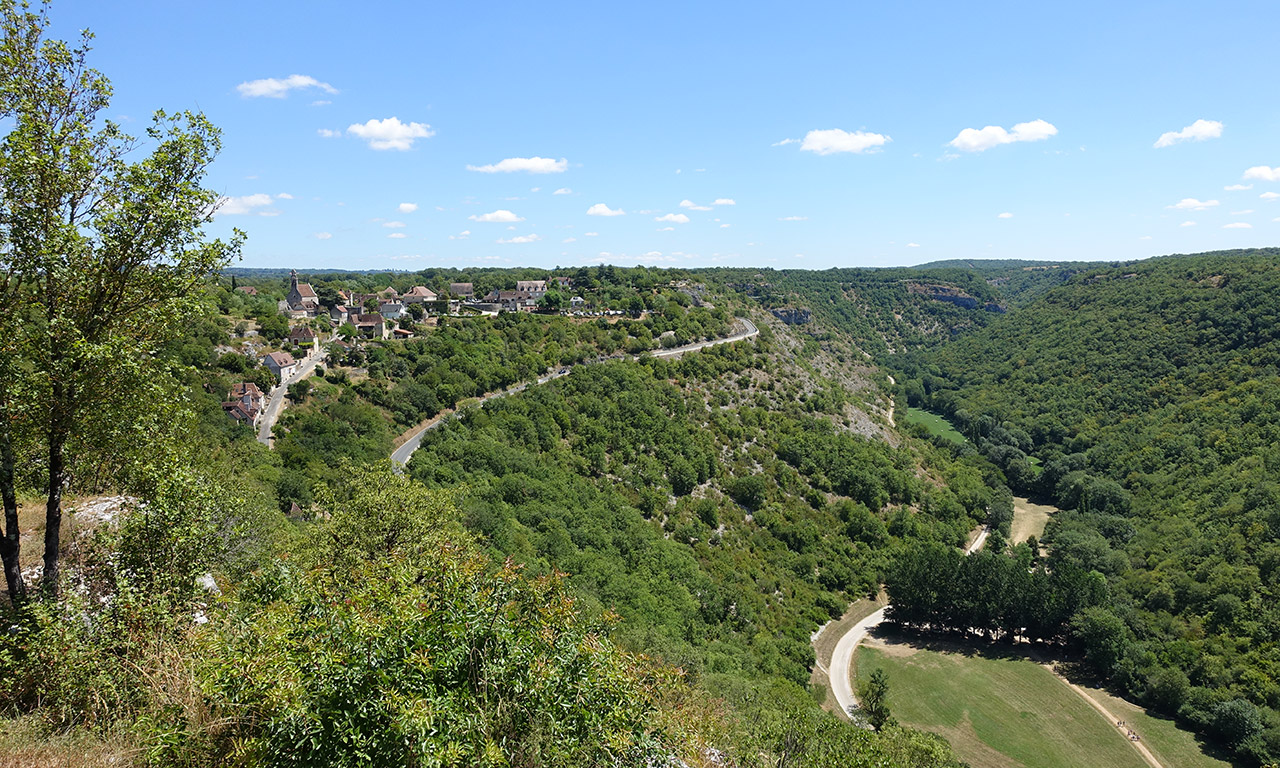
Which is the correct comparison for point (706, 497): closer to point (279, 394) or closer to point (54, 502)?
point (279, 394)

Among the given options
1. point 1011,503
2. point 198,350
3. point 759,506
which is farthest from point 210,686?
point 1011,503

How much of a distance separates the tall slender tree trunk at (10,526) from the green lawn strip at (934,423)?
398 ft

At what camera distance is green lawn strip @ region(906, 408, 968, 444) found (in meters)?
118

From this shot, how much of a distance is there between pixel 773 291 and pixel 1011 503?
99.5 m

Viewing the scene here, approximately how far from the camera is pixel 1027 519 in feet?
289

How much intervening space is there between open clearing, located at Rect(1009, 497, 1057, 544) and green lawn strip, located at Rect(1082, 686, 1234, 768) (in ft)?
108

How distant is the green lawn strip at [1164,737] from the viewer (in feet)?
137

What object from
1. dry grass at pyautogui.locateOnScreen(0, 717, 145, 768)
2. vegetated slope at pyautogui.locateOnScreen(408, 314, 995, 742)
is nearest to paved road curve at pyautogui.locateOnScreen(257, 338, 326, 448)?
vegetated slope at pyautogui.locateOnScreen(408, 314, 995, 742)

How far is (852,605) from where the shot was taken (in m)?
61.0

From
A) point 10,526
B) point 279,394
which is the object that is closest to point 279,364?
point 279,394

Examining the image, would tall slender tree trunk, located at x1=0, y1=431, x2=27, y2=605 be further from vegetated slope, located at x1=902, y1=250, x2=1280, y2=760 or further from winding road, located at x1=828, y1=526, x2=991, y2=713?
vegetated slope, located at x1=902, y1=250, x2=1280, y2=760

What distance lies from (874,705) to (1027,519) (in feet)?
203

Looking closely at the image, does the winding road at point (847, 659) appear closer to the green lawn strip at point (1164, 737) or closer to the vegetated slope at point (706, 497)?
the vegetated slope at point (706, 497)

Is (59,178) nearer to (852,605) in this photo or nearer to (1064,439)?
(852,605)
